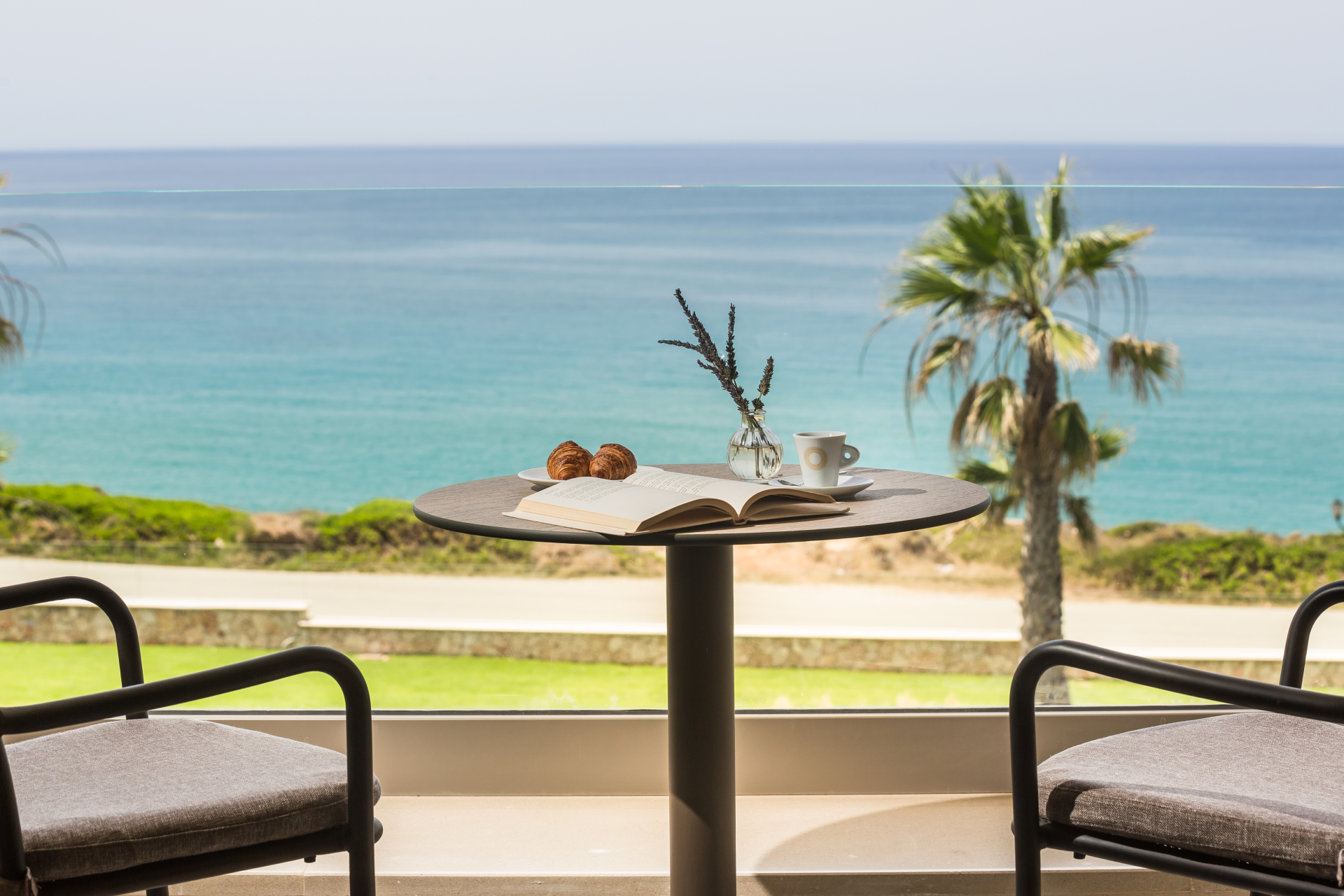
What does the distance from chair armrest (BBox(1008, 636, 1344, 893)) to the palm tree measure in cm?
342

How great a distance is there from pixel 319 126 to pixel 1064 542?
705 centimetres

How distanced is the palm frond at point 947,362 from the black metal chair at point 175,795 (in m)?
3.65

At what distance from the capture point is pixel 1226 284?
12195 millimetres

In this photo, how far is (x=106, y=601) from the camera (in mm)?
1522

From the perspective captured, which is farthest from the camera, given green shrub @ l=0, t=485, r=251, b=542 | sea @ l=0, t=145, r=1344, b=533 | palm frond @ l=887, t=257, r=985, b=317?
sea @ l=0, t=145, r=1344, b=533

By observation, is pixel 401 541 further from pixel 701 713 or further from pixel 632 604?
pixel 701 713

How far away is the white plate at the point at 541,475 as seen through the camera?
5.42ft

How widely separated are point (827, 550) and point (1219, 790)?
8.05m

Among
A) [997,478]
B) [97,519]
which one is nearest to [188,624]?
[997,478]

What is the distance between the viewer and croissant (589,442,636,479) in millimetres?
1666

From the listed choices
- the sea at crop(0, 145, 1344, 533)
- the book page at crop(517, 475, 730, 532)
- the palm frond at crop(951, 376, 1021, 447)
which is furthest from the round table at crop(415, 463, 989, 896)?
the sea at crop(0, 145, 1344, 533)

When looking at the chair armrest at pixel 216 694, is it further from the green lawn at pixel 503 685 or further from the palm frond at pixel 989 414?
the palm frond at pixel 989 414

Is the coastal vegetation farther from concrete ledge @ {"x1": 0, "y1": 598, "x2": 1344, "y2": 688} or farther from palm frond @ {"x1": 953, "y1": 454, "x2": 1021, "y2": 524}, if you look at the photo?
concrete ledge @ {"x1": 0, "y1": 598, "x2": 1344, "y2": 688}

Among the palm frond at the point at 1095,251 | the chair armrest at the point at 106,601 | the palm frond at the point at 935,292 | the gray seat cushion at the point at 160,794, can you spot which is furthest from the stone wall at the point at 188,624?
the palm frond at the point at 1095,251
